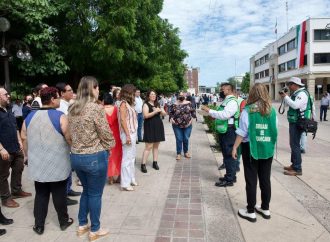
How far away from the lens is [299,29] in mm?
49469

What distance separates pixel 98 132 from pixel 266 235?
2331 millimetres

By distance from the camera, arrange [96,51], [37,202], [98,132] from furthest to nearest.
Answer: [96,51]
[37,202]
[98,132]

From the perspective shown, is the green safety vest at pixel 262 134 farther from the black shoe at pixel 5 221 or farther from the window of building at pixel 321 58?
the window of building at pixel 321 58

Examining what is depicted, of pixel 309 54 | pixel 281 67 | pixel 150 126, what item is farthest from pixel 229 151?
pixel 281 67

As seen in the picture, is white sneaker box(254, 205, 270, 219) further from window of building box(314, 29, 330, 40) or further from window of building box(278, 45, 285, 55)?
window of building box(278, 45, 285, 55)

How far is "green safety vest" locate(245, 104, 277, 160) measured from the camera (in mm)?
4105

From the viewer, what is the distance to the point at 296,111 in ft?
21.0

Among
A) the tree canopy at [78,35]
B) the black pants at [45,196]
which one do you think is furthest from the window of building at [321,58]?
the black pants at [45,196]

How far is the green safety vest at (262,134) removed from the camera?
411cm

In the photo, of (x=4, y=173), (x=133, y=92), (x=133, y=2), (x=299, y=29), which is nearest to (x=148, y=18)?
(x=133, y=2)

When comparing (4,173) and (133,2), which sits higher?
(133,2)

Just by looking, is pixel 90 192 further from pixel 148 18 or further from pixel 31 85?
pixel 148 18

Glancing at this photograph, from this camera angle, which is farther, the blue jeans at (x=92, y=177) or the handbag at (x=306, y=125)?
the handbag at (x=306, y=125)

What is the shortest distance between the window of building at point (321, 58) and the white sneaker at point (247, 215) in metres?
48.3
